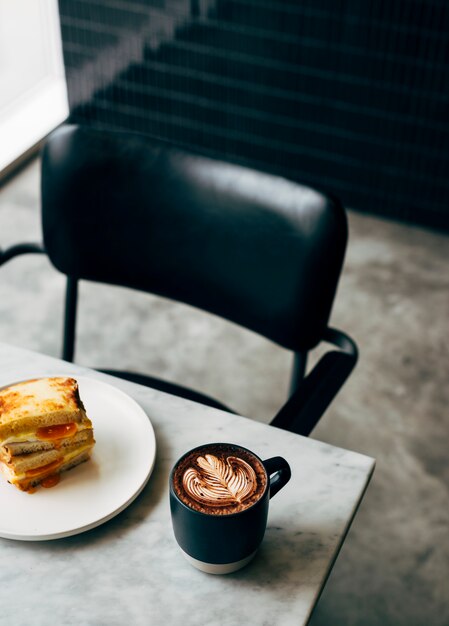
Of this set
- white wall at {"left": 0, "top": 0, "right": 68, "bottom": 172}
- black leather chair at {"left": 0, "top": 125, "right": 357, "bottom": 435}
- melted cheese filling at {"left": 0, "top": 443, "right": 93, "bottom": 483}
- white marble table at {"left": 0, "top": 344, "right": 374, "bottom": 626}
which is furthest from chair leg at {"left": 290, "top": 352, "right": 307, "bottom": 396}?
white wall at {"left": 0, "top": 0, "right": 68, "bottom": 172}

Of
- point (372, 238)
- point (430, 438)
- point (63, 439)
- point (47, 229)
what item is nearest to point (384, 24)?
point (372, 238)

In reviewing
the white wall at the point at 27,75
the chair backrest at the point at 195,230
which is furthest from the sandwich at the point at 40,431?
the white wall at the point at 27,75

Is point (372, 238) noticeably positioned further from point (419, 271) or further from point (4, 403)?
point (4, 403)

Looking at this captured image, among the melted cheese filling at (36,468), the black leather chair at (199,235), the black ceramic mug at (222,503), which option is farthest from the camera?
the black leather chair at (199,235)

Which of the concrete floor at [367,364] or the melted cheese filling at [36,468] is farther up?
the melted cheese filling at [36,468]

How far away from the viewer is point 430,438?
78.4 inches

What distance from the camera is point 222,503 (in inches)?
30.6

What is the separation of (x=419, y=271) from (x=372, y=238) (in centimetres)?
22

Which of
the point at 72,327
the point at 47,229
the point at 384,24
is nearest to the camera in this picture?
the point at 47,229

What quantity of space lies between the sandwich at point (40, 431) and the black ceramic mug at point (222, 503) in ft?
0.50

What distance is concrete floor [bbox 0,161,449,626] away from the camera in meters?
1.67

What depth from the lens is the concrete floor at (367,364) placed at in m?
1.67

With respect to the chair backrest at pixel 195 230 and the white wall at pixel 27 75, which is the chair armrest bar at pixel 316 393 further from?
the white wall at pixel 27 75

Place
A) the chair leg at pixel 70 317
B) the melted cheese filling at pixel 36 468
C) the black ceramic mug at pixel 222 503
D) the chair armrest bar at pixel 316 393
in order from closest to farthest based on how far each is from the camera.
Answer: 1. the black ceramic mug at pixel 222 503
2. the melted cheese filling at pixel 36 468
3. the chair armrest bar at pixel 316 393
4. the chair leg at pixel 70 317
